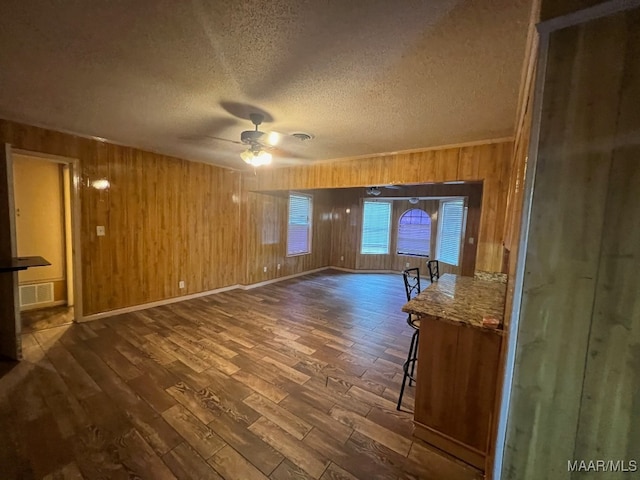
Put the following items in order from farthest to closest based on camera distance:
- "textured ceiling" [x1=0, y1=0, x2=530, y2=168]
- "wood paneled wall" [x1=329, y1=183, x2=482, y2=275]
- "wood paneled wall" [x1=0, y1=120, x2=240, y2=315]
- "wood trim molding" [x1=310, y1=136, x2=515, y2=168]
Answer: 1. "wood paneled wall" [x1=329, y1=183, x2=482, y2=275]
2. "wood paneled wall" [x1=0, y1=120, x2=240, y2=315]
3. "wood trim molding" [x1=310, y1=136, x2=515, y2=168]
4. "textured ceiling" [x1=0, y1=0, x2=530, y2=168]

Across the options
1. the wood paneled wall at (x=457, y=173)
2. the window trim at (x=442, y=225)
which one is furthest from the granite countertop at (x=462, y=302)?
the window trim at (x=442, y=225)

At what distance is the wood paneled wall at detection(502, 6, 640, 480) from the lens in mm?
766

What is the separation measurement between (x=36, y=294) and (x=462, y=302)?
5749mm

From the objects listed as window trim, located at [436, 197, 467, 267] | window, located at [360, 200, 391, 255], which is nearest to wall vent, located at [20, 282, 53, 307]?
window, located at [360, 200, 391, 255]

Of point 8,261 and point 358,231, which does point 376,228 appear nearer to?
point 358,231

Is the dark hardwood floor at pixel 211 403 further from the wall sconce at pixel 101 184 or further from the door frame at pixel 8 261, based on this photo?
the wall sconce at pixel 101 184

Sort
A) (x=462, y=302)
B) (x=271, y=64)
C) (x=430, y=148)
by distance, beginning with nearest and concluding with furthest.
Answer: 1. (x=271, y=64)
2. (x=462, y=302)
3. (x=430, y=148)

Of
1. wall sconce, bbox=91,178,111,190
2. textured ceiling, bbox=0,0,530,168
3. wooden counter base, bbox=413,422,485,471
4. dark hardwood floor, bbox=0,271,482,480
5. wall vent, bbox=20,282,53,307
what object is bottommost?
dark hardwood floor, bbox=0,271,482,480

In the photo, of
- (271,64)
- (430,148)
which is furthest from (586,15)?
(430,148)

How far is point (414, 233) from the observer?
7.23m

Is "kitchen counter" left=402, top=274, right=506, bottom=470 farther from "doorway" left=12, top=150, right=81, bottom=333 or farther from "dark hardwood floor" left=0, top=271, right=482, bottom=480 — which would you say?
"doorway" left=12, top=150, right=81, bottom=333

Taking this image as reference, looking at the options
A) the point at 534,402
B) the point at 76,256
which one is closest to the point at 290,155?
the point at 76,256

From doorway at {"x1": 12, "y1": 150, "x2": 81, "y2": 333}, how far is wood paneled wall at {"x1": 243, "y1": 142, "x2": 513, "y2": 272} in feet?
12.6

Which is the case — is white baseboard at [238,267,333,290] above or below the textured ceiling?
below
